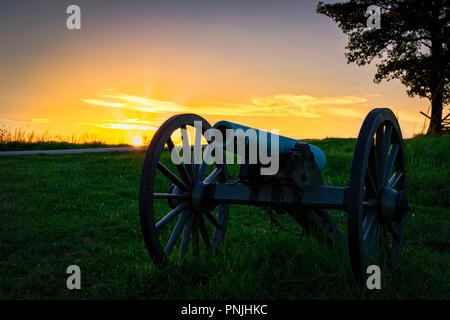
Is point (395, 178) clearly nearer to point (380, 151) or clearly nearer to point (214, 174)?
point (380, 151)

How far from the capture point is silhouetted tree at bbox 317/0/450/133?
65.4 ft

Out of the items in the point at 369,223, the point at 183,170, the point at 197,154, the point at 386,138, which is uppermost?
the point at 386,138

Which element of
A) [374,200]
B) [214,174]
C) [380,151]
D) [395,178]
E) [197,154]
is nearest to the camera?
[374,200]

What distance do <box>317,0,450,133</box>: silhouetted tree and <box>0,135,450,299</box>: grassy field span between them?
11697 millimetres

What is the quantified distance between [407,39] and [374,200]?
70.2 ft

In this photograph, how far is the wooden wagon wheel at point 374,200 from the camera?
9.00ft

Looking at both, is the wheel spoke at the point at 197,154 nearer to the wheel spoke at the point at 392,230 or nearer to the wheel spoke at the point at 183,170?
the wheel spoke at the point at 183,170

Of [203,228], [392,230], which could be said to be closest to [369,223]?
[392,230]

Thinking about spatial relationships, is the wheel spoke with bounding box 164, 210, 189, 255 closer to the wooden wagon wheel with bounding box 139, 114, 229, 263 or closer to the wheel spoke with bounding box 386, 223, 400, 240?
the wooden wagon wheel with bounding box 139, 114, 229, 263

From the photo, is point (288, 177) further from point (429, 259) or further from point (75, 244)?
point (75, 244)

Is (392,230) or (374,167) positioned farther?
(392,230)

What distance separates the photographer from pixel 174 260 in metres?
3.65
